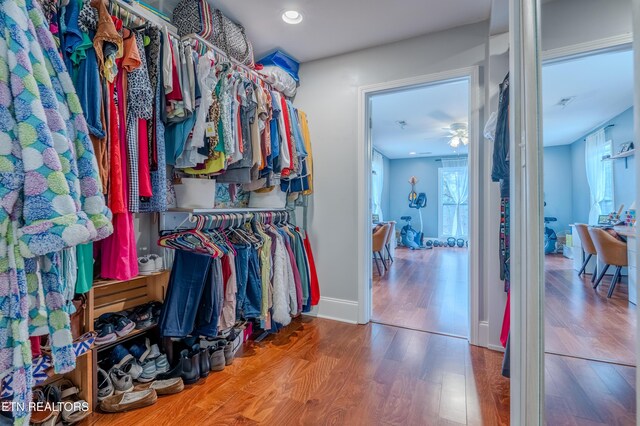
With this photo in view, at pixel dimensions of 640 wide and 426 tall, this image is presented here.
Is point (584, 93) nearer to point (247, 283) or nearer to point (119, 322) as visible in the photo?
point (247, 283)

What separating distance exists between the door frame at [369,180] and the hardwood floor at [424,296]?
11.2 inches

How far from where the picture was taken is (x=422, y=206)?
328 inches

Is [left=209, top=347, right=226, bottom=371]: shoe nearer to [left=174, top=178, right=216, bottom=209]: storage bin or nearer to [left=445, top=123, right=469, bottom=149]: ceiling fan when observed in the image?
[left=174, top=178, right=216, bottom=209]: storage bin

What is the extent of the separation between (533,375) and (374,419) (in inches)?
30.7

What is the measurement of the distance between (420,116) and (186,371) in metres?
4.53

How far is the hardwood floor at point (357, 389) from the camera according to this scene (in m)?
1.39

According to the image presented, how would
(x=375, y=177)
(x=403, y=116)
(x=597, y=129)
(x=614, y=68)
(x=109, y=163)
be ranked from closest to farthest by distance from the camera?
(x=614, y=68), (x=597, y=129), (x=109, y=163), (x=403, y=116), (x=375, y=177)

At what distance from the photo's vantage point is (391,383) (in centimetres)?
170

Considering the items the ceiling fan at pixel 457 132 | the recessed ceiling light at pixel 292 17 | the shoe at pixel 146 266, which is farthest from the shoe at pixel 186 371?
the ceiling fan at pixel 457 132

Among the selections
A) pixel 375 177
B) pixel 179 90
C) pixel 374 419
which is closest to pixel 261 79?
pixel 179 90

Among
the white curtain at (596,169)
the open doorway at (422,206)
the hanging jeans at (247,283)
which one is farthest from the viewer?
the open doorway at (422,206)

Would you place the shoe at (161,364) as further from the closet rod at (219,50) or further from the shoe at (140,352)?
the closet rod at (219,50)

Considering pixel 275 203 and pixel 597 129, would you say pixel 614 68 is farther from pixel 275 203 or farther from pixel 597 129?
pixel 275 203

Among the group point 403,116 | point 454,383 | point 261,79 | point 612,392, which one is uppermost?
point 403,116
